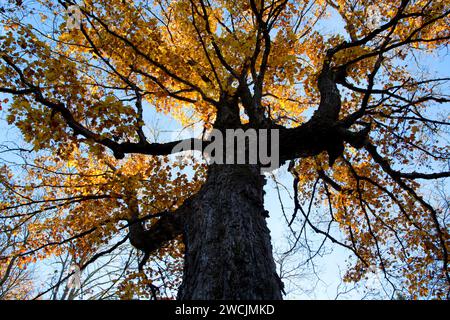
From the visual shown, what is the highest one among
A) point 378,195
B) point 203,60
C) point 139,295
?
point 203,60

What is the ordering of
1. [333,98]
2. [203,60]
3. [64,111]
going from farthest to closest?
[203,60]
[333,98]
[64,111]

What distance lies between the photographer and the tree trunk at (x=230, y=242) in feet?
8.03

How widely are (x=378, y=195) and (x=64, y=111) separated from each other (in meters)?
7.58

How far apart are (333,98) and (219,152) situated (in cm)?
245

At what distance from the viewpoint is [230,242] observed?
9.45 feet

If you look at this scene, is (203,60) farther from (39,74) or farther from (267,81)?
(39,74)

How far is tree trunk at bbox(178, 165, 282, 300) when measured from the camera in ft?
8.03

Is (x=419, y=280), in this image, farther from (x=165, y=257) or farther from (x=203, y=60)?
(x=203, y=60)

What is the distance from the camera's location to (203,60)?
302 inches

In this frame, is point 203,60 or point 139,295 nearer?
point 139,295
